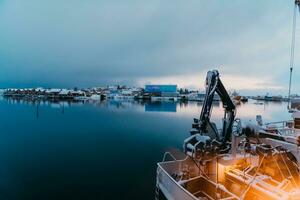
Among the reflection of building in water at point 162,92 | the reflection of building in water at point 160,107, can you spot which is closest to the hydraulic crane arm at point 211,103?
the reflection of building in water at point 160,107

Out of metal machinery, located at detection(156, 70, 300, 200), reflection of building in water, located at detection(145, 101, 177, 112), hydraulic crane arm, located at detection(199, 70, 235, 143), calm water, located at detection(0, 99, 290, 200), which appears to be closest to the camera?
metal machinery, located at detection(156, 70, 300, 200)

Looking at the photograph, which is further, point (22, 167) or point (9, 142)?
point (9, 142)

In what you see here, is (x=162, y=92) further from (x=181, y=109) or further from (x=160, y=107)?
(x=181, y=109)

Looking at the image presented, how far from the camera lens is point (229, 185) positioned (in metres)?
9.50

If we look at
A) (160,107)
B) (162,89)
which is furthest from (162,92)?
(160,107)

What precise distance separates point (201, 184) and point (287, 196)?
13.3 ft

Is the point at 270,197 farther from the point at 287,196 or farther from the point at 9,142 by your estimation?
the point at 9,142

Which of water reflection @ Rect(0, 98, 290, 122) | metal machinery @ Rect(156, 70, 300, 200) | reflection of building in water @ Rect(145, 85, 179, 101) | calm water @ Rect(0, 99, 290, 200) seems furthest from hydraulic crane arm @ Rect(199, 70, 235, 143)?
reflection of building in water @ Rect(145, 85, 179, 101)

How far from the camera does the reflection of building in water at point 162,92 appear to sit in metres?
132

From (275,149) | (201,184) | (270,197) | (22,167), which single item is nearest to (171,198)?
(201,184)

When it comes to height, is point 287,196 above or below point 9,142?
above

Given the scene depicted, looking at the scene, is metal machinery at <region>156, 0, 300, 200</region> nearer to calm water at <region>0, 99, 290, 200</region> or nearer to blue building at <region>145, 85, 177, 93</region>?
calm water at <region>0, 99, 290, 200</region>

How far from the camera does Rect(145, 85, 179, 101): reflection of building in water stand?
132 m

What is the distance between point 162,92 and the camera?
453 ft
